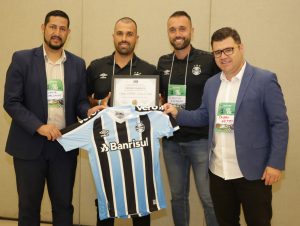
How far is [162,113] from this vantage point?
2.44 metres

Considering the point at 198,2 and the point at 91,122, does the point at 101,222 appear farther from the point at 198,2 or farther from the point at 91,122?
the point at 198,2

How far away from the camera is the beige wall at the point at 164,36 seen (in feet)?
10.9

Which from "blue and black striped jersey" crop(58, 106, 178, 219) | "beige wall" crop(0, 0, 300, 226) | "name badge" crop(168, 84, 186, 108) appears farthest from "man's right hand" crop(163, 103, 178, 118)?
"beige wall" crop(0, 0, 300, 226)

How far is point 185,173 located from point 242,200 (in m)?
0.82

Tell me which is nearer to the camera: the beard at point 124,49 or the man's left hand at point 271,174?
the man's left hand at point 271,174

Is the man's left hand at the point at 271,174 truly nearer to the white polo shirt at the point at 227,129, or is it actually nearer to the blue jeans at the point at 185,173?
the white polo shirt at the point at 227,129

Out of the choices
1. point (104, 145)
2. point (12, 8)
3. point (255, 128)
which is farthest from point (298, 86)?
point (12, 8)

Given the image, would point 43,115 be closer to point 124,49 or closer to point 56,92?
point 56,92

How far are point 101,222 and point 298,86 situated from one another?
2378 mm

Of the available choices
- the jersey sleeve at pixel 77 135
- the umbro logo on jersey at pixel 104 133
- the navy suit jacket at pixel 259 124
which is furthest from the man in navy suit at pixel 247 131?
the jersey sleeve at pixel 77 135

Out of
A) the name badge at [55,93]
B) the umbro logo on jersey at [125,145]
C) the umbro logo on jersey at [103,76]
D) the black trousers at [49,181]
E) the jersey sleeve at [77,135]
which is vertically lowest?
the black trousers at [49,181]

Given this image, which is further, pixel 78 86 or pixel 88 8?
pixel 88 8

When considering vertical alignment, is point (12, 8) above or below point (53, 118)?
above

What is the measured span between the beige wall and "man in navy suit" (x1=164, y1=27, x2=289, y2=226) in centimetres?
140
